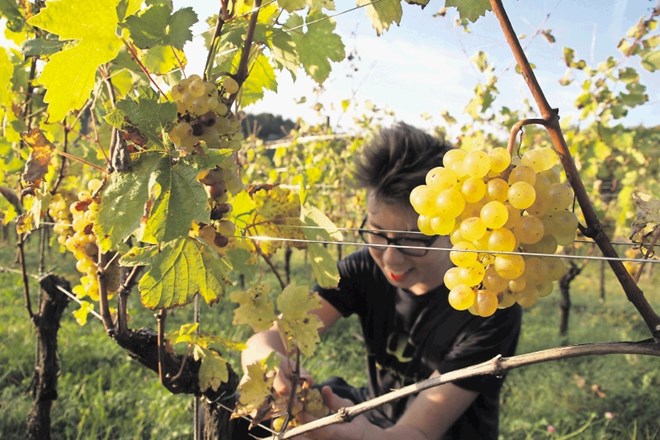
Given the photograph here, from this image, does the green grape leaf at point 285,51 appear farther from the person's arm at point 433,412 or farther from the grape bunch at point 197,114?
the person's arm at point 433,412

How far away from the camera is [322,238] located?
1259mm

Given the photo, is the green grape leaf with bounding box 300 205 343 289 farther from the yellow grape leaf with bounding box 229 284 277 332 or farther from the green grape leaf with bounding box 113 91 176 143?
the green grape leaf with bounding box 113 91 176 143

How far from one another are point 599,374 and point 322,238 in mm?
4074

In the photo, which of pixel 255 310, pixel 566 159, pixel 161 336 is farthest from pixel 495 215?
pixel 161 336

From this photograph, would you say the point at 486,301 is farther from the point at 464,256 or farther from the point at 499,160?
the point at 499,160

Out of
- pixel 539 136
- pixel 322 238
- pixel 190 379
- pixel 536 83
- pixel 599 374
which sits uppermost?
pixel 539 136

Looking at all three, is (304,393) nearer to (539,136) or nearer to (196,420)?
(196,420)

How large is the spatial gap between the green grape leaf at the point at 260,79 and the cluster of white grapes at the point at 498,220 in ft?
2.36

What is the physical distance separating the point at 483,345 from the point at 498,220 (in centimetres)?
138

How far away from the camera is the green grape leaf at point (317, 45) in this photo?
1211mm

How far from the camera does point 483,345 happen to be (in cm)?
191

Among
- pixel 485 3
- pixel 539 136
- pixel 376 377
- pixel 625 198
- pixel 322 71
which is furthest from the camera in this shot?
pixel 539 136

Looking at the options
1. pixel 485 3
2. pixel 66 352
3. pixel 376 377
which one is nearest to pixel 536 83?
pixel 485 3

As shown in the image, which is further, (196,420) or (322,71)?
(196,420)
